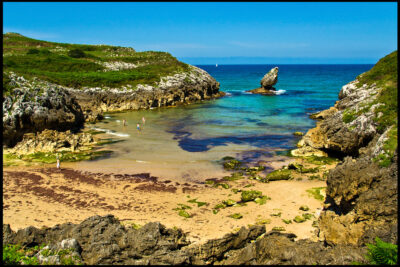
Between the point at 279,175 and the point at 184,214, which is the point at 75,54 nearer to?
the point at 279,175

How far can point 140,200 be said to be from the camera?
2052 centimetres

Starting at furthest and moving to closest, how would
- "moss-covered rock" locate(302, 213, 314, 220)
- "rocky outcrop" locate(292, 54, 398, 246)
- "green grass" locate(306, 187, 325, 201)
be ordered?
"green grass" locate(306, 187, 325, 201) < "moss-covered rock" locate(302, 213, 314, 220) < "rocky outcrop" locate(292, 54, 398, 246)

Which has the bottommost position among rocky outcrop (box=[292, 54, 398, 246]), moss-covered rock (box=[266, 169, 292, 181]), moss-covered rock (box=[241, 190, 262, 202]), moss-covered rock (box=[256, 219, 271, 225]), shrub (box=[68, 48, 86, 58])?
moss-covered rock (box=[256, 219, 271, 225])

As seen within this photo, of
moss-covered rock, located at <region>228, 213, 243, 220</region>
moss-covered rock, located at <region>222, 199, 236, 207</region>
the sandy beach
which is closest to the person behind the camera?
the sandy beach

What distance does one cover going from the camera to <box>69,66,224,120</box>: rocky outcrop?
59.9 m

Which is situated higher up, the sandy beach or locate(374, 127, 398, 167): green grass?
locate(374, 127, 398, 167): green grass

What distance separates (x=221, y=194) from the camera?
2155cm

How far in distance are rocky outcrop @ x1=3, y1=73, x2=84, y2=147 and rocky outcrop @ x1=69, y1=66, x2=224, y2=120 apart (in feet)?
27.0

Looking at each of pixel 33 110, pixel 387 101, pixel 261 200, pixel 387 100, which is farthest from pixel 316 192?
pixel 33 110

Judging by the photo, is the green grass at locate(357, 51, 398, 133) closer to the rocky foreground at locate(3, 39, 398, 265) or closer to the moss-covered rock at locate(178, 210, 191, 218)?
the rocky foreground at locate(3, 39, 398, 265)

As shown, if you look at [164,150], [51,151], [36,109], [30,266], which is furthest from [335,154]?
[36,109]

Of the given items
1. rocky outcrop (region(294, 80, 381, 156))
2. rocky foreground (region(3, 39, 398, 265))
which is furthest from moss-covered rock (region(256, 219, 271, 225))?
rocky outcrop (region(294, 80, 381, 156))

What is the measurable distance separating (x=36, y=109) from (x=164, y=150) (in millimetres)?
16428

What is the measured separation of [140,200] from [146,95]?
48201 millimetres
